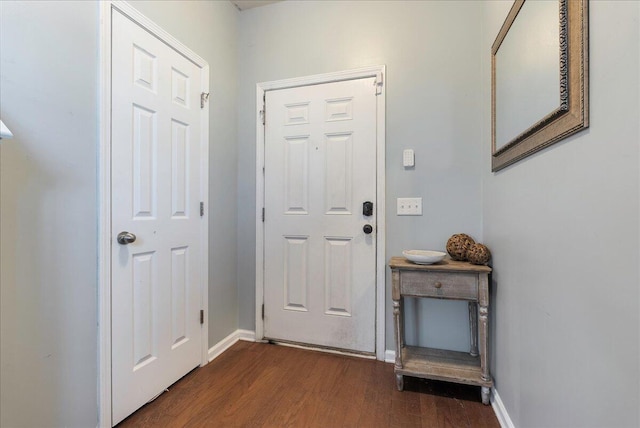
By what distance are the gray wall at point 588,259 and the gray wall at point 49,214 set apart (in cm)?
182

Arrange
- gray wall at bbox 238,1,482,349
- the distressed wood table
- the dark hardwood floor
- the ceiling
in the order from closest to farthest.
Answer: the dark hardwood floor → the distressed wood table → gray wall at bbox 238,1,482,349 → the ceiling

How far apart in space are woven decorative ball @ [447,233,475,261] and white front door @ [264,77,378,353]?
51cm

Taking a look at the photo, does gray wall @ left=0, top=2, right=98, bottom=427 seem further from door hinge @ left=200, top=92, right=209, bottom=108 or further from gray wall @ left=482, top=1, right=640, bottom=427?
gray wall @ left=482, top=1, right=640, bottom=427

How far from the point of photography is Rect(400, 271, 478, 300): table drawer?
1.52 meters

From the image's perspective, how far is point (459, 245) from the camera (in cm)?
167

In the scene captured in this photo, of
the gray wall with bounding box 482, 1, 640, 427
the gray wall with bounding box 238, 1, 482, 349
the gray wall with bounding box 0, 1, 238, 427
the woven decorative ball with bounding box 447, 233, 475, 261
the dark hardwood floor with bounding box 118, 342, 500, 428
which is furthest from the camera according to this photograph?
the gray wall with bounding box 238, 1, 482, 349

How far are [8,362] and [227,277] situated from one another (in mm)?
1259

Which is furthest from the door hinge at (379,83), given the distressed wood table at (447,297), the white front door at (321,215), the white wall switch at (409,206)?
the distressed wood table at (447,297)

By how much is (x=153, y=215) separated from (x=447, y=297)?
170cm

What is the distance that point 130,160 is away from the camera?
141 centimetres

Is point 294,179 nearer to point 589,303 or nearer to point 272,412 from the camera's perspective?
point 272,412

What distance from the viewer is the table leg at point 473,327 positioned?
1.74 m

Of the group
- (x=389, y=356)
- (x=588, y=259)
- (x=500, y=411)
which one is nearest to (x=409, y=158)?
(x=588, y=259)

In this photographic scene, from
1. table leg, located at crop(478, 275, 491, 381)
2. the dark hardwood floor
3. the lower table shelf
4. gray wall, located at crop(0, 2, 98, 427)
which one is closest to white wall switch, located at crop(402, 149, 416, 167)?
table leg, located at crop(478, 275, 491, 381)
